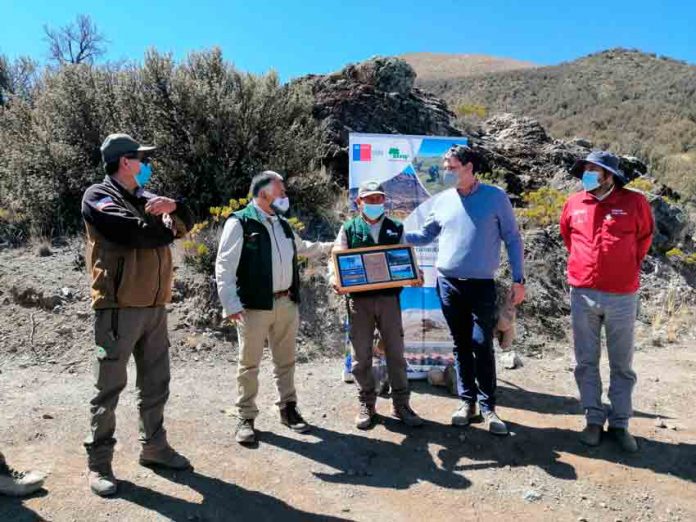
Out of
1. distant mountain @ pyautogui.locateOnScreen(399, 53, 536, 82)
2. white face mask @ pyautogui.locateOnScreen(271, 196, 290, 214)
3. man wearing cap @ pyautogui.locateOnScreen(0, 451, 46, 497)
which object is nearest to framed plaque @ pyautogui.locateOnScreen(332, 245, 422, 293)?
white face mask @ pyautogui.locateOnScreen(271, 196, 290, 214)

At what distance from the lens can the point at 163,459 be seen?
3.92 meters

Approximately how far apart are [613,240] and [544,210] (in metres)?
5.64

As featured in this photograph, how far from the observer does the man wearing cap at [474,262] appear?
4.48m

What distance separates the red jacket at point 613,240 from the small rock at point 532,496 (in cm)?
155

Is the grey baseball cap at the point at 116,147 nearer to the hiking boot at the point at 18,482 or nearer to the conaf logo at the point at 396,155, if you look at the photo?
the hiking boot at the point at 18,482

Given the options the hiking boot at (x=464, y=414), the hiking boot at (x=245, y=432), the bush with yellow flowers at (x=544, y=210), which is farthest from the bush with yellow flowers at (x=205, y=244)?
the bush with yellow flowers at (x=544, y=210)

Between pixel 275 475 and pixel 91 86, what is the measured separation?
813cm

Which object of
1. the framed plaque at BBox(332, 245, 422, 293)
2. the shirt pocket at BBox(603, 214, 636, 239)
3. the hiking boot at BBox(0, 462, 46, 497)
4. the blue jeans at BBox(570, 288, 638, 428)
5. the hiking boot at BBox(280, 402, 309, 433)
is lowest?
the hiking boot at BBox(280, 402, 309, 433)

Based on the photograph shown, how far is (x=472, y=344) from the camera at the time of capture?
15.3 feet

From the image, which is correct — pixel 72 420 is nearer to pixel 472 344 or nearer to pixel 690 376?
pixel 472 344

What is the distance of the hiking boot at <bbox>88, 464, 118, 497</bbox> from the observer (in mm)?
3539

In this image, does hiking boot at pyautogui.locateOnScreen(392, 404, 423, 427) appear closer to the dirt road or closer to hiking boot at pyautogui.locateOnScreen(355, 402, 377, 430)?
the dirt road

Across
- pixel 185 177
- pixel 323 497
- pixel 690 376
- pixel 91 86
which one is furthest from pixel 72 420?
pixel 91 86

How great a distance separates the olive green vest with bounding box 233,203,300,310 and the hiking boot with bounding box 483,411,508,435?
195 cm
